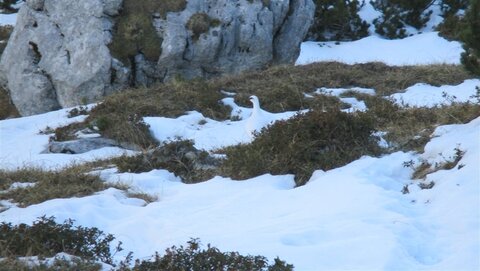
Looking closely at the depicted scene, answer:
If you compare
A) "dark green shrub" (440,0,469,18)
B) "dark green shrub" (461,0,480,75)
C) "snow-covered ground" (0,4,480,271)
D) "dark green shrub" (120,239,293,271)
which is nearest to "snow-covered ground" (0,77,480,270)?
"snow-covered ground" (0,4,480,271)

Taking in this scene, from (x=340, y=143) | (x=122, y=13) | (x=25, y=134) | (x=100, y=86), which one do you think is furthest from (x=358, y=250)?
(x=122, y=13)

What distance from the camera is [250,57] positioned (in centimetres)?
1562

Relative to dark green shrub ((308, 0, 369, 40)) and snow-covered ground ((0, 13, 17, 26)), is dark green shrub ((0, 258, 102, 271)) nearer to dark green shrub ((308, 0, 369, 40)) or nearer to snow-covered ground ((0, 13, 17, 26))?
dark green shrub ((308, 0, 369, 40))

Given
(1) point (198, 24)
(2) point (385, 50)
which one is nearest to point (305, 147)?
(1) point (198, 24)

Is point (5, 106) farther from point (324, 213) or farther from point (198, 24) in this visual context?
point (324, 213)

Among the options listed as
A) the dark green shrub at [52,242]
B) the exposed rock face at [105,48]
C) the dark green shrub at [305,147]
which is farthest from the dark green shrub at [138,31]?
the dark green shrub at [52,242]

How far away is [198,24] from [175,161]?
8.01 m

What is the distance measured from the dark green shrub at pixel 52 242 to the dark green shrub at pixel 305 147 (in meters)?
2.34

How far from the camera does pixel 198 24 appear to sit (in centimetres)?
1495

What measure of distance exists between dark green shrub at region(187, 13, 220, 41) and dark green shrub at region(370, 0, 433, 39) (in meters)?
11.3

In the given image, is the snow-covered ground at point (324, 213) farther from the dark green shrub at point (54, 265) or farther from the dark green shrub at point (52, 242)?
the dark green shrub at point (54, 265)

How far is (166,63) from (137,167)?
7589mm

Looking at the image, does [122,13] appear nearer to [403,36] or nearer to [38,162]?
[38,162]

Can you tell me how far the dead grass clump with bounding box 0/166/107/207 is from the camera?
20.8 feet
